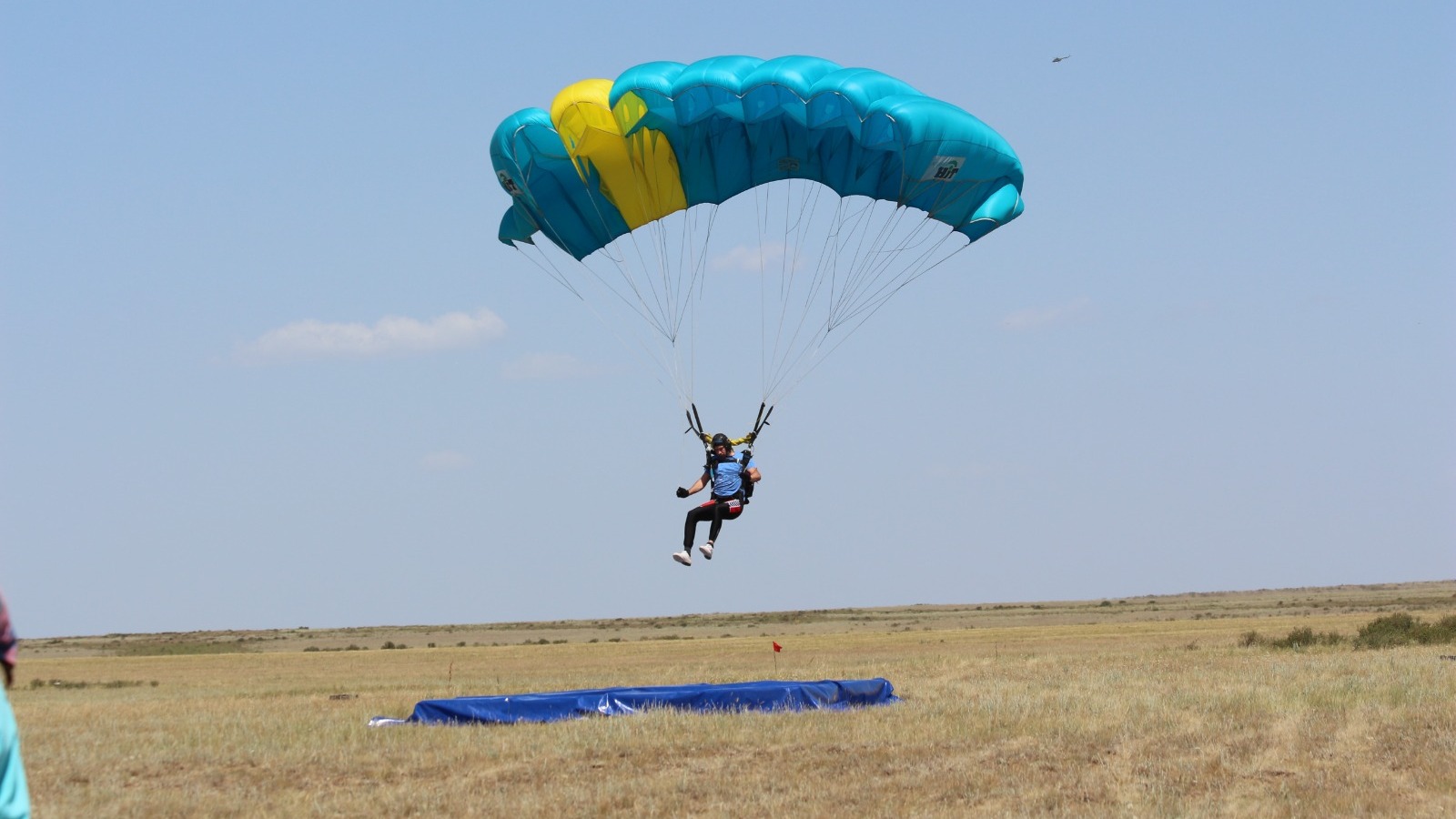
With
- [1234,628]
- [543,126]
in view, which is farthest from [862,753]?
[1234,628]

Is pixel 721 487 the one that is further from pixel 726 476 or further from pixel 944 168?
pixel 944 168

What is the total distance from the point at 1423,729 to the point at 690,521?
8348 mm

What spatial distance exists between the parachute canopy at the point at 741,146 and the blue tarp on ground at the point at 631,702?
21.0ft

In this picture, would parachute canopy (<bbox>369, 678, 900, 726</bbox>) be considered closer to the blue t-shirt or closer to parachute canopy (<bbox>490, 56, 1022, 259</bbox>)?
the blue t-shirt

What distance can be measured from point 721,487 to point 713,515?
1.33ft

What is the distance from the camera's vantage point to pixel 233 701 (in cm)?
2147

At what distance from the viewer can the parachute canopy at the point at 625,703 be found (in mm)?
16047

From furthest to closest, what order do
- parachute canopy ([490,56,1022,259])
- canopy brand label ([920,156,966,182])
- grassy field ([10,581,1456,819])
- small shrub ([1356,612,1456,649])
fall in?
small shrub ([1356,612,1456,649])
canopy brand label ([920,156,966,182])
parachute canopy ([490,56,1022,259])
grassy field ([10,581,1456,819])

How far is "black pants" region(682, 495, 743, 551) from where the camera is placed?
1748cm

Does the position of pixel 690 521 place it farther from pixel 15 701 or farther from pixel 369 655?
pixel 369 655

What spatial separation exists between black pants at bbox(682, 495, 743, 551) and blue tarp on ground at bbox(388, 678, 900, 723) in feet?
6.11

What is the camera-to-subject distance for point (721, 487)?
1741 cm

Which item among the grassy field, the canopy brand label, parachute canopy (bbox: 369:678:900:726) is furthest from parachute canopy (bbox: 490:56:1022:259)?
the grassy field

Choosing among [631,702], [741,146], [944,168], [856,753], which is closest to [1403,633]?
[944,168]
